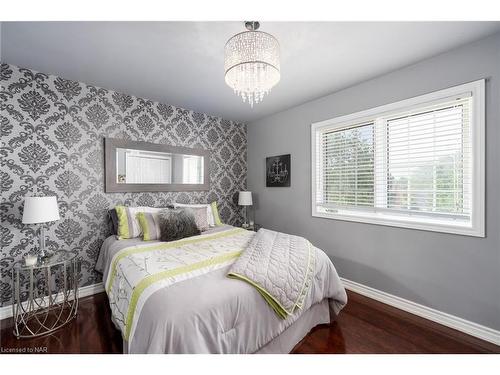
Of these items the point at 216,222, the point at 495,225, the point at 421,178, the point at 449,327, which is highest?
the point at 421,178

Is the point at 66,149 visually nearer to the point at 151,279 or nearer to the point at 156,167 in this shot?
the point at 156,167

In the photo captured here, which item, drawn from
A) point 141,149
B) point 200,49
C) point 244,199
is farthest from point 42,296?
point 200,49

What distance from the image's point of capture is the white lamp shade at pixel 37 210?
Result: 180 centimetres

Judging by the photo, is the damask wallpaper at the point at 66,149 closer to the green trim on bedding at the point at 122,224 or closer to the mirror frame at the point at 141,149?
the mirror frame at the point at 141,149

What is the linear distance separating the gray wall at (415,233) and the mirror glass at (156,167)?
1.46 metres

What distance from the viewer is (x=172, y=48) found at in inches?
70.1

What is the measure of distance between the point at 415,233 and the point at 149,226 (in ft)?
9.07

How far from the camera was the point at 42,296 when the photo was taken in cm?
214

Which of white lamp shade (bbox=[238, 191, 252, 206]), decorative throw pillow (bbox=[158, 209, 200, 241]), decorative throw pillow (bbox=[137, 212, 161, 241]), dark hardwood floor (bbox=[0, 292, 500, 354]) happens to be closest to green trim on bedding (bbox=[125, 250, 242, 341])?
dark hardwood floor (bbox=[0, 292, 500, 354])

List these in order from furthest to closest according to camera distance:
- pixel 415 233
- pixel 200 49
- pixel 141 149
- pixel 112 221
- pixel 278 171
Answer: pixel 278 171, pixel 141 149, pixel 112 221, pixel 415 233, pixel 200 49

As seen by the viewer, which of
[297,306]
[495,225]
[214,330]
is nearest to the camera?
[214,330]
